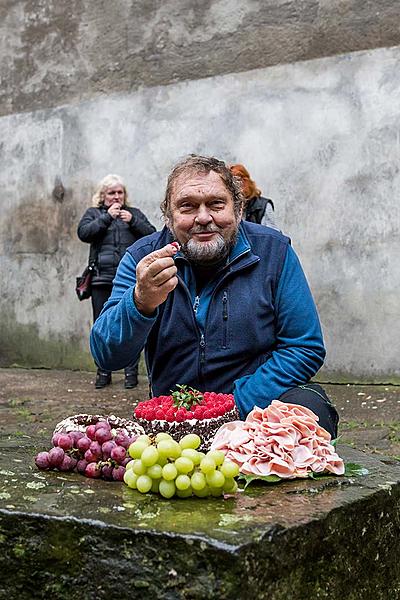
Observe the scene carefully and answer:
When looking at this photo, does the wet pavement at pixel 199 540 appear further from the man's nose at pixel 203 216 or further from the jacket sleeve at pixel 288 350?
the man's nose at pixel 203 216

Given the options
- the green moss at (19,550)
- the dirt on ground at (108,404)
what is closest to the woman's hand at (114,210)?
the dirt on ground at (108,404)

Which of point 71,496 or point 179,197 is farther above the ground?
point 179,197

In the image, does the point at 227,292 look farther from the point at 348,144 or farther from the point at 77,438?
the point at 348,144

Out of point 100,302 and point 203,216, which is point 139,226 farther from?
point 203,216

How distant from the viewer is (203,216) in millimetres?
2824

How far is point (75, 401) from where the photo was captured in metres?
6.70

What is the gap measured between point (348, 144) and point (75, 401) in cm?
305

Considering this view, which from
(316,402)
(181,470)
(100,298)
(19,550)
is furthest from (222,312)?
(100,298)

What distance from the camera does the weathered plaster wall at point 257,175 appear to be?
23.1ft

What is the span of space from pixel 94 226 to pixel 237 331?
4.49 metres

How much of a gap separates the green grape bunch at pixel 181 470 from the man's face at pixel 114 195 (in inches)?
213

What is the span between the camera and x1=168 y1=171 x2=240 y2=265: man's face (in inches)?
111

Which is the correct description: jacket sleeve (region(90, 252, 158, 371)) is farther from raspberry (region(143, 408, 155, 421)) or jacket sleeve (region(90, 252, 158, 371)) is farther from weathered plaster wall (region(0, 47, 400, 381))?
weathered plaster wall (region(0, 47, 400, 381))

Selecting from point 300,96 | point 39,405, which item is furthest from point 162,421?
point 300,96
